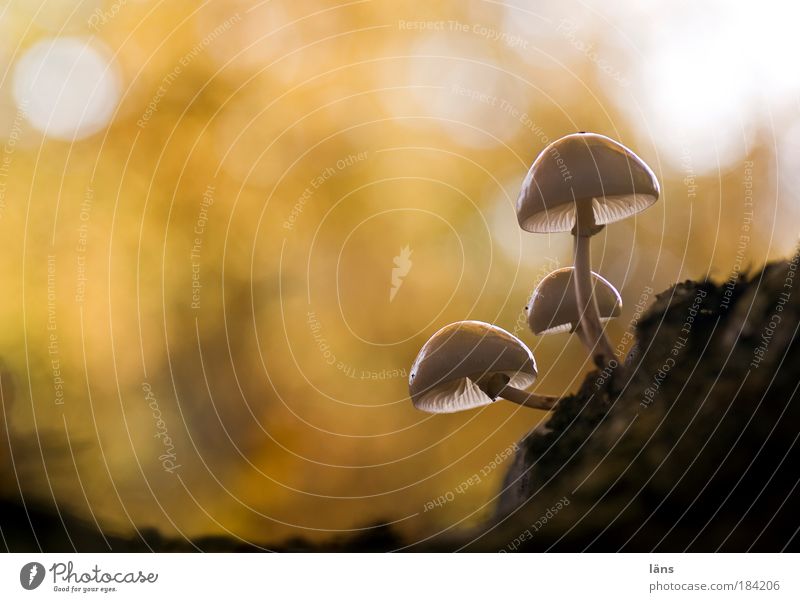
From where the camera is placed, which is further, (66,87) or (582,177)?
(66,87)

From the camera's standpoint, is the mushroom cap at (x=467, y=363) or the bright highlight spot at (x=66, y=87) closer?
the mushroom cap at (x=467, y=363)

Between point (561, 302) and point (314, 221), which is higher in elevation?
point (314, 221)

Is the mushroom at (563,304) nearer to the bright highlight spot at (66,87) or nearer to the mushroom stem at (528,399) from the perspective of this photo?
the mushroom stem at (528,399)

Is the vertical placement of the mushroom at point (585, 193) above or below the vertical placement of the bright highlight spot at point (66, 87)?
below

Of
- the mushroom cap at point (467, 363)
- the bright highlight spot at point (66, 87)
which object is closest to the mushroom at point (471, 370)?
the mushroom cap at point (467, 363)

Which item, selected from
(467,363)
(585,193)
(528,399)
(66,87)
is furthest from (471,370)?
(66,87)
